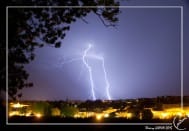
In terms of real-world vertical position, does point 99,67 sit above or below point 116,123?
above

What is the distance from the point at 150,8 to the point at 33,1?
1677 millimetres

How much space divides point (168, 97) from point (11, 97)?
2.26m

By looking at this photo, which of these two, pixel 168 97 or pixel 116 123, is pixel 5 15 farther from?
pixel 168 97

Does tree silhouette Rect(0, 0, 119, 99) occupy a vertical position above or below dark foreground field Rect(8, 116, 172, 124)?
above

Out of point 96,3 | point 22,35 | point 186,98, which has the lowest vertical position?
point 186,98

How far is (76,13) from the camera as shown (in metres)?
6.81

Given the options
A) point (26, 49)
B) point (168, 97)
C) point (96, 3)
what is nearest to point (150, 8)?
point (96, 3)

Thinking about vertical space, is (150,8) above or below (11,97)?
above

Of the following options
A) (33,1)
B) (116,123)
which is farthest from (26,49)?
(116,123)

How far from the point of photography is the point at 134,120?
6.61 meters

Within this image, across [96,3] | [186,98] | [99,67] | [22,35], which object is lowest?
[186,98]

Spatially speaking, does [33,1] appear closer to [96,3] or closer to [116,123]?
[96,3]

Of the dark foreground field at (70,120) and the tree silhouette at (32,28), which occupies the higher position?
the tree silhouette at (32,28)

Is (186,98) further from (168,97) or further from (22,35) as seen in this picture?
(22,35)
